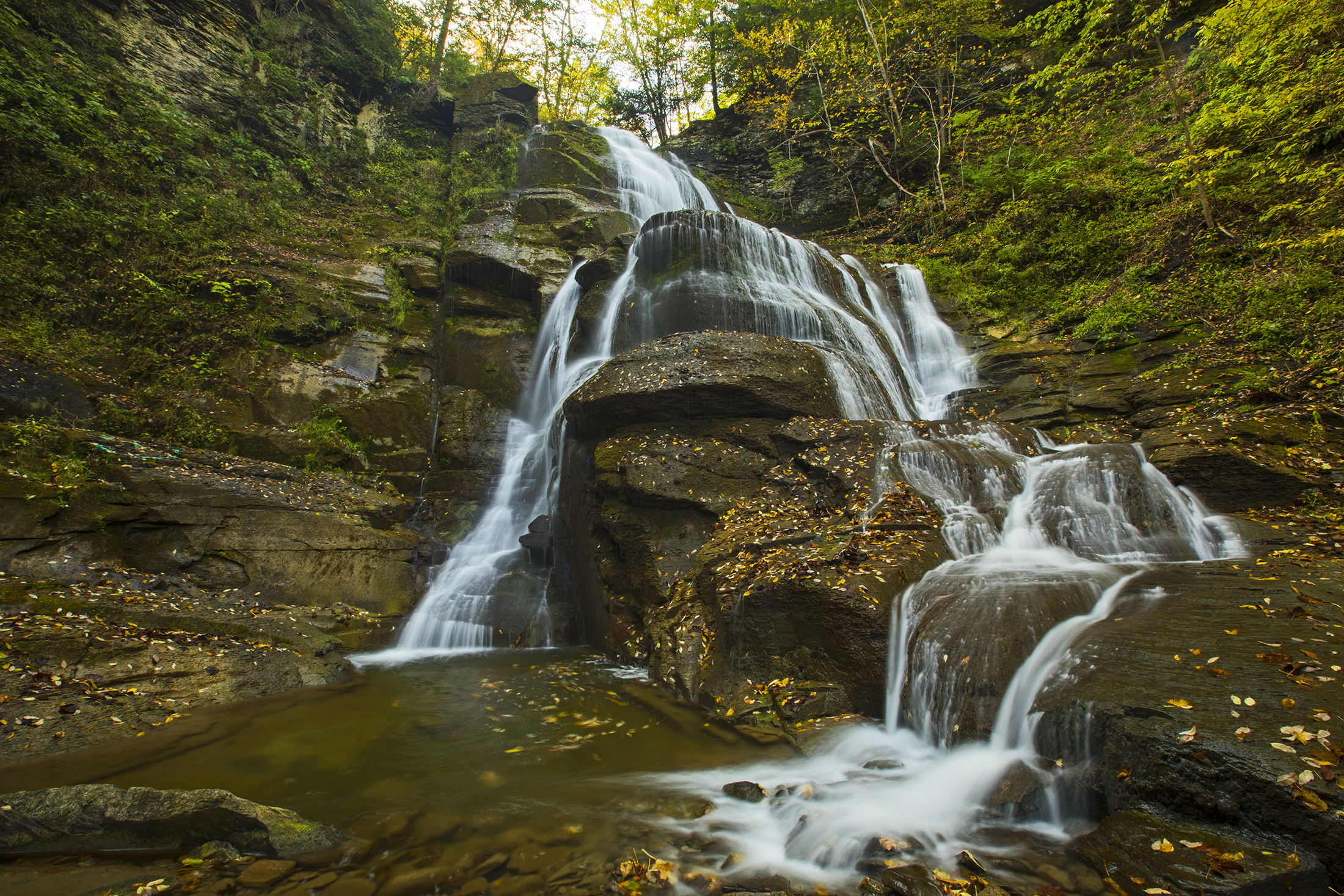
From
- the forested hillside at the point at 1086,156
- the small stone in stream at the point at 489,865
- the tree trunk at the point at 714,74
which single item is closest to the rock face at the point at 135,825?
the small stone in stream at the point at 489,865

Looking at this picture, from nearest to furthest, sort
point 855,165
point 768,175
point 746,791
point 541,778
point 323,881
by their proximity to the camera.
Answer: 1. point 323,881
2. point 746,791
3. point 541,778
4. point 855,165
5. point 768,175

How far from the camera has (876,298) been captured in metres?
15.1

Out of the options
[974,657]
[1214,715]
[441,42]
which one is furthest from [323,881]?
[441,42]

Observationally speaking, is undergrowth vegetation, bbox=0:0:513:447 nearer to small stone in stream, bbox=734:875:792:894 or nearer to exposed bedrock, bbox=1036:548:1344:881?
small stone in stream, bbox=734:875:792:894

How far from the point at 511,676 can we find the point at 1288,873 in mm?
6846

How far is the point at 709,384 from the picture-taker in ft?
28.1

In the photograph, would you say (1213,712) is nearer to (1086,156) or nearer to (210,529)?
(210,529)

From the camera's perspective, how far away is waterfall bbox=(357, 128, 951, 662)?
9469 mm

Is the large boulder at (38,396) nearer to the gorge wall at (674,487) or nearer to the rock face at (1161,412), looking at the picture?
the gorge wall at (674,487)

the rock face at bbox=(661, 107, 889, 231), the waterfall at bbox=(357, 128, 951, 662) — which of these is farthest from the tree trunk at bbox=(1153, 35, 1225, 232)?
the rock face at bbox=(661, 107, 889, 231)

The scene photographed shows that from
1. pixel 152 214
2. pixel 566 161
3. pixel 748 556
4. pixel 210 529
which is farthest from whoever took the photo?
pixel 566 161

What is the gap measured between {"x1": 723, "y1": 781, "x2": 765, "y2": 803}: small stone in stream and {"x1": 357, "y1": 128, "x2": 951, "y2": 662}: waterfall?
5730 mm

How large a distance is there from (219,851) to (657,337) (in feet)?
33.5

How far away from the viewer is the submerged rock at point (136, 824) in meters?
3.07
